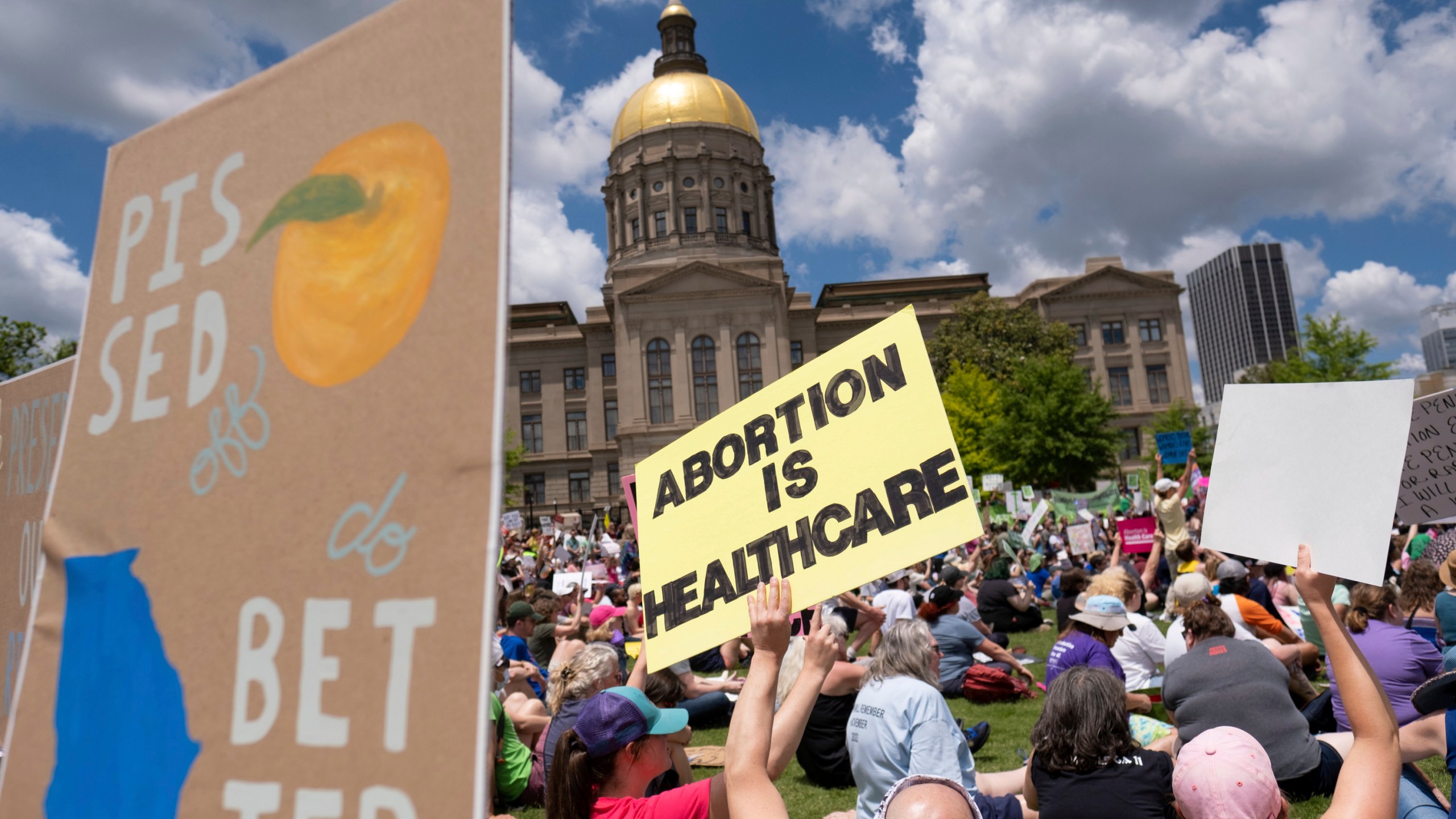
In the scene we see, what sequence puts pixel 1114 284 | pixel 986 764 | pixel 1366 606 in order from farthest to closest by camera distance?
pixel 1114 284 → pixel 986 764 → pixel 1366 606

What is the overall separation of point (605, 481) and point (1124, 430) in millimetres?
35755

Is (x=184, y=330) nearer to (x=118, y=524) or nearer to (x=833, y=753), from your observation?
(x=118, y=524)

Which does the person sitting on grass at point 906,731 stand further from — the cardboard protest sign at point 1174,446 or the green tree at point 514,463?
the green tree at point 514,463

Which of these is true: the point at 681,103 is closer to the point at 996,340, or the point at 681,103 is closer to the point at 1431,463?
the point at 996,340

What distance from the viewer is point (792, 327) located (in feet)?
216

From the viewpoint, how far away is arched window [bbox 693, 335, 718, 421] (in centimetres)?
5981

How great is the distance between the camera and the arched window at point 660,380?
197 ft

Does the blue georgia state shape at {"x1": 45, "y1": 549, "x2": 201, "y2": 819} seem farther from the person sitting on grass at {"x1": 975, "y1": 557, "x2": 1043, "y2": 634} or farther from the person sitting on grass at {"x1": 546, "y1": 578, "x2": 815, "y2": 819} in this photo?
the person sitting on grass at {"x1": 975, "y1": 557, "x2": 1043, "y2": 634}

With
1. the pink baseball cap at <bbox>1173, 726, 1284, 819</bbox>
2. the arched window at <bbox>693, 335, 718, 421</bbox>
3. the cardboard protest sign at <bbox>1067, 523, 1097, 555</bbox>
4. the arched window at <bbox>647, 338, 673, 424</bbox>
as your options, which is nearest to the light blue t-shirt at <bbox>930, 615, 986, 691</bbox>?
the pink baseball cap at <bbox>1173, 726, 1284, 819</bbox>

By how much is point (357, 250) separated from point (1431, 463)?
17.8ft

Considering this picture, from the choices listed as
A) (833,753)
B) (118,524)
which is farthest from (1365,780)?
(833,753)

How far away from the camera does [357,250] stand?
156cm

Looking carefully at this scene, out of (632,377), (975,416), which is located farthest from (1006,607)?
(632,377)

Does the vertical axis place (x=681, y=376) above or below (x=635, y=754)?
above
